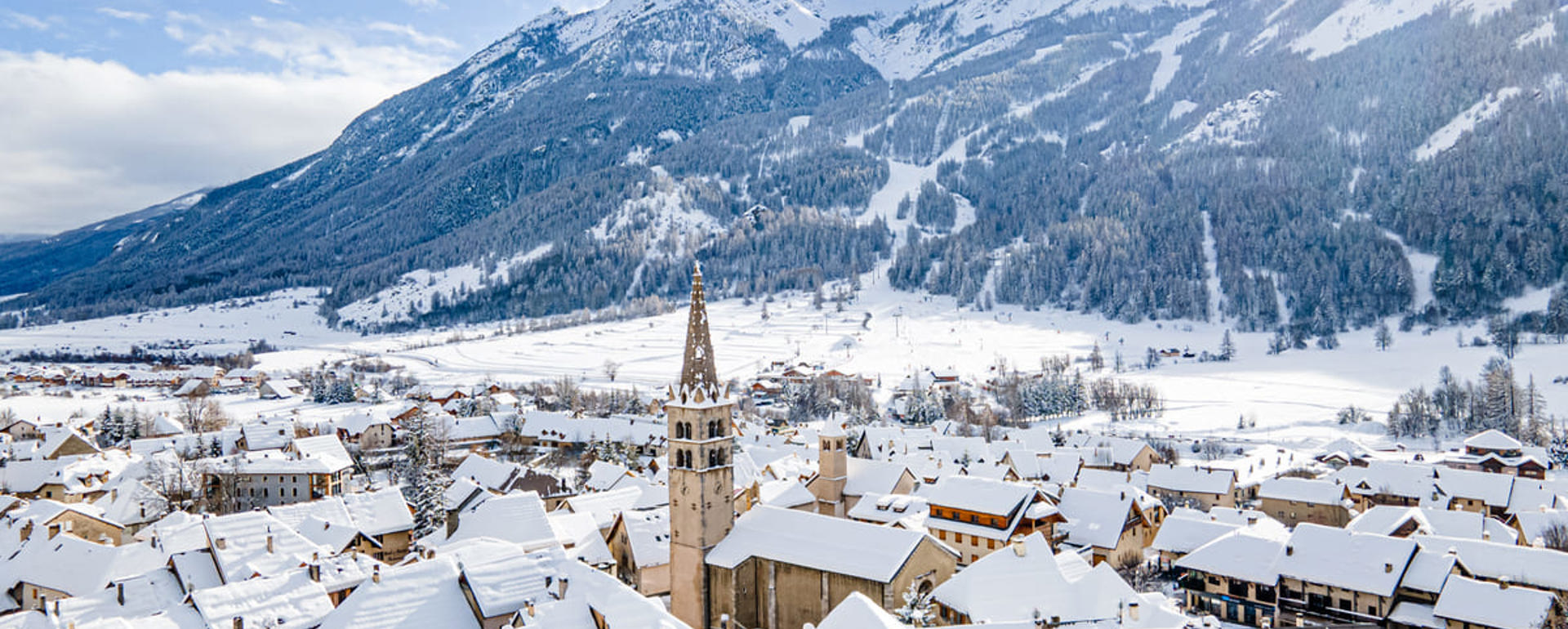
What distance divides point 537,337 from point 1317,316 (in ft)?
488

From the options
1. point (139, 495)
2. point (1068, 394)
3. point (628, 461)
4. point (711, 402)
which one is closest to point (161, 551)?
point (139, 495)

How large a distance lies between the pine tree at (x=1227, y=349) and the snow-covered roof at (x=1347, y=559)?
12642 cm

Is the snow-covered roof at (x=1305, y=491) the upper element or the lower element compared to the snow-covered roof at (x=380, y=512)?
lower

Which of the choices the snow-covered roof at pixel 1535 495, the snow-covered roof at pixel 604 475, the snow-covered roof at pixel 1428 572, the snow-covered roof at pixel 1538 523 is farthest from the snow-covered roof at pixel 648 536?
the snow-covered roof at pixel 1535 495

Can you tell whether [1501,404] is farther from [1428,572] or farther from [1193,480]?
[1428,572]

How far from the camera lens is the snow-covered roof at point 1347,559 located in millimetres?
39812

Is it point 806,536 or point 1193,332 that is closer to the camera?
point 806,536

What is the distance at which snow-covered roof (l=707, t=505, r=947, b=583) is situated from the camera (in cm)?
3466

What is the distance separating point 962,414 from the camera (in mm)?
114312

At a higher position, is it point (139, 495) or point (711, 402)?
point (711, 402)

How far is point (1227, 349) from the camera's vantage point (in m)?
164

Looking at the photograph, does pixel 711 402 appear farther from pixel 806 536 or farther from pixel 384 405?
pixel 384 405

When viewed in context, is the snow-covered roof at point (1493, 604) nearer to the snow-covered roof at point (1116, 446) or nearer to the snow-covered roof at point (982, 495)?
the snow-covered roof at point (982, 495)

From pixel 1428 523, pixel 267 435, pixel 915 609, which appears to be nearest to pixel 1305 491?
pixel 1428 523
